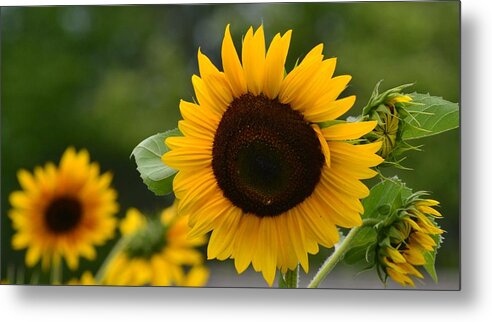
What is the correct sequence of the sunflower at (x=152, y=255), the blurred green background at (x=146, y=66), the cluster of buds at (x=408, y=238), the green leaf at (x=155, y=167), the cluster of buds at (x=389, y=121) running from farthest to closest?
the sunflower at (x=152, y=255)
the blurred green background at (x=146, y=66)
the green leaf at (x=155, y=167)
the cluster of buds at (x=408, y=238)
the cluster of buds at (x=389, y=121)

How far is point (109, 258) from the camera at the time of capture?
2264 mm

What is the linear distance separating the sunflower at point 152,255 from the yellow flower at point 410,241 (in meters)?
0.63

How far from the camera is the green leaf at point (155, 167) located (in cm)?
184

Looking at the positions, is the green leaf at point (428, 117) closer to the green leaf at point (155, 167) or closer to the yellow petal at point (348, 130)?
the yellow petal at point (348, 130)

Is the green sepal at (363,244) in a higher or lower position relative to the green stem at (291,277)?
higher

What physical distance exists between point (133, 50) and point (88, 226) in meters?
0.50

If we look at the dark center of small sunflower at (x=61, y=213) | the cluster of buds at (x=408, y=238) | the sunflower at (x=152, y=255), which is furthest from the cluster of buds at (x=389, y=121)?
the dark center of small sunflower at (x=61, y=213)

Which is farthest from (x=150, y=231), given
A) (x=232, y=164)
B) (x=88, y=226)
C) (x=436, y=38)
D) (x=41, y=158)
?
(x=436, y=38)

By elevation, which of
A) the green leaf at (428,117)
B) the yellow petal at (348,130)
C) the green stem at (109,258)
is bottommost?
the green stem at (109,258)

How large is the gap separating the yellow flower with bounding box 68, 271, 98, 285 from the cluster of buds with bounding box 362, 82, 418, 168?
3.16ft

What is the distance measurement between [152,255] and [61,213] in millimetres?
281

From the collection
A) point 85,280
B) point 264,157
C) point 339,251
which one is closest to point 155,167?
point 264,157

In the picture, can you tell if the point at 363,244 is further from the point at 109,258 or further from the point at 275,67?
the point at 109,258

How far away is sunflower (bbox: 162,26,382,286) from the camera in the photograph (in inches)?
69.1
